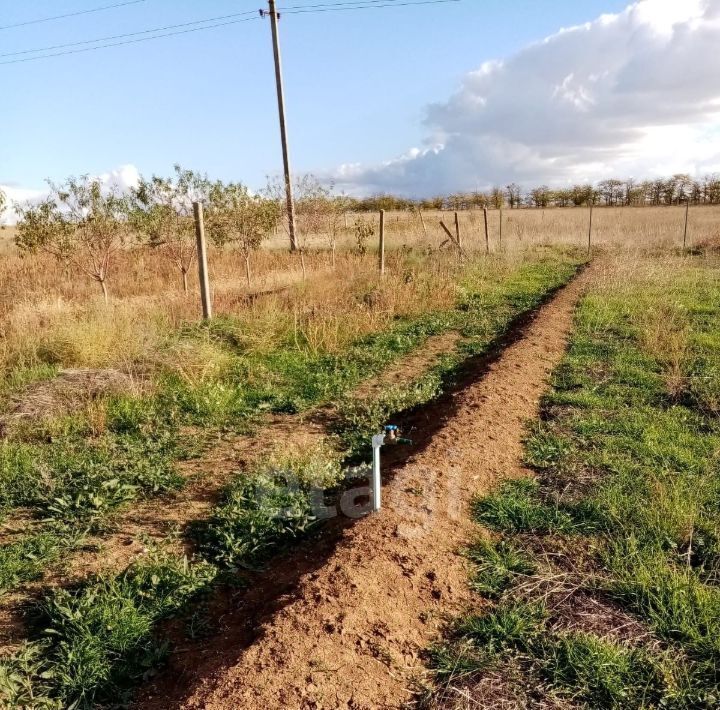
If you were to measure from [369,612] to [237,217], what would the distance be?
1117 centimetres

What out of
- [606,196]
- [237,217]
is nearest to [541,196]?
[606,196]

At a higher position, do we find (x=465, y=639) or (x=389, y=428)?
(x=389, y=428)

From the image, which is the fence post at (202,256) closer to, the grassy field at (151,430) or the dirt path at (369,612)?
the grassy field at (151,430)

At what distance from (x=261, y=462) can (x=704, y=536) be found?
306 centimetres

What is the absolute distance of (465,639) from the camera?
101 inches

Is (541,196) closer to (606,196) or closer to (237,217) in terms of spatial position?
(606,196)

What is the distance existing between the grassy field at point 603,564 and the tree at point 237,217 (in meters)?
9.00

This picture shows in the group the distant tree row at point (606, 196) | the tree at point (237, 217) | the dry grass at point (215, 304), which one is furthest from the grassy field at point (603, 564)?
the distant tree row at point (606, 196)

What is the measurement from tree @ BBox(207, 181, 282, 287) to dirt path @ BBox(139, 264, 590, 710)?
9.46m

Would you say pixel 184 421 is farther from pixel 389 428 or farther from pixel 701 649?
pixel 701 649

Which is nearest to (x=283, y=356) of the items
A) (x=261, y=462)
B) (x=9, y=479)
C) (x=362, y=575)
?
(x=261, y=462)

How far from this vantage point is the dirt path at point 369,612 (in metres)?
2.22

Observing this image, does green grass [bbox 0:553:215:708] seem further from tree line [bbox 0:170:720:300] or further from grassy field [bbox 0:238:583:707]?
tree line [bbox 0:170:720:300]

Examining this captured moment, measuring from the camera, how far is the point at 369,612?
8.64ft
